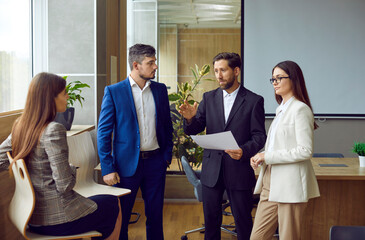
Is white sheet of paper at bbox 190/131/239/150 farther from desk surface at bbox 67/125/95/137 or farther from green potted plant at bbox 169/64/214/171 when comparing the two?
green potted plant at bbox 169/64/214/171

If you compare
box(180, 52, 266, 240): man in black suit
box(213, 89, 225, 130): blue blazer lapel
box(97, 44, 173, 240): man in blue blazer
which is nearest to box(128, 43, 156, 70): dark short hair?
box(97, 44, 173, 240): man in blue blazer

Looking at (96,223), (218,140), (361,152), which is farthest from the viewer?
(361,152)

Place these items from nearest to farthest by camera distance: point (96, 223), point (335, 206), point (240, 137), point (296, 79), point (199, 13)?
1. point (96, 223)
2. point (296, 79)
3. point (240, 137)
4. point (335, 206)
5. point (199, 13)

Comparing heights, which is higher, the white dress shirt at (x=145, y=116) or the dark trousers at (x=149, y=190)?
the white dress shirt at (x=145, y=116)

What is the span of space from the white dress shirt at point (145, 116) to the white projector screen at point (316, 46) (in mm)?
2798

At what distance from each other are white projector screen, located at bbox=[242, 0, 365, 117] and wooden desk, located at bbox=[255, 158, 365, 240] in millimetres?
2150

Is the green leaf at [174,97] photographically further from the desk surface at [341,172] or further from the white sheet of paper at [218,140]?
the white sheet of paper at [218,140]

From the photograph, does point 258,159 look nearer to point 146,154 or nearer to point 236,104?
point 236,104

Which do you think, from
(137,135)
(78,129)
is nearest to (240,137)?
(137,135)

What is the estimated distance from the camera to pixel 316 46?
18.7ft

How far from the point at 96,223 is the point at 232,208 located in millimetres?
1006

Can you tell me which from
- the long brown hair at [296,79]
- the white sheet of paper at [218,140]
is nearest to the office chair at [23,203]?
the white sheet of paper at [218,140]

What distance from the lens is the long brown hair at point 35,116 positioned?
2.33 m

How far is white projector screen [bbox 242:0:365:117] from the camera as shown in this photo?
18.7 ft
